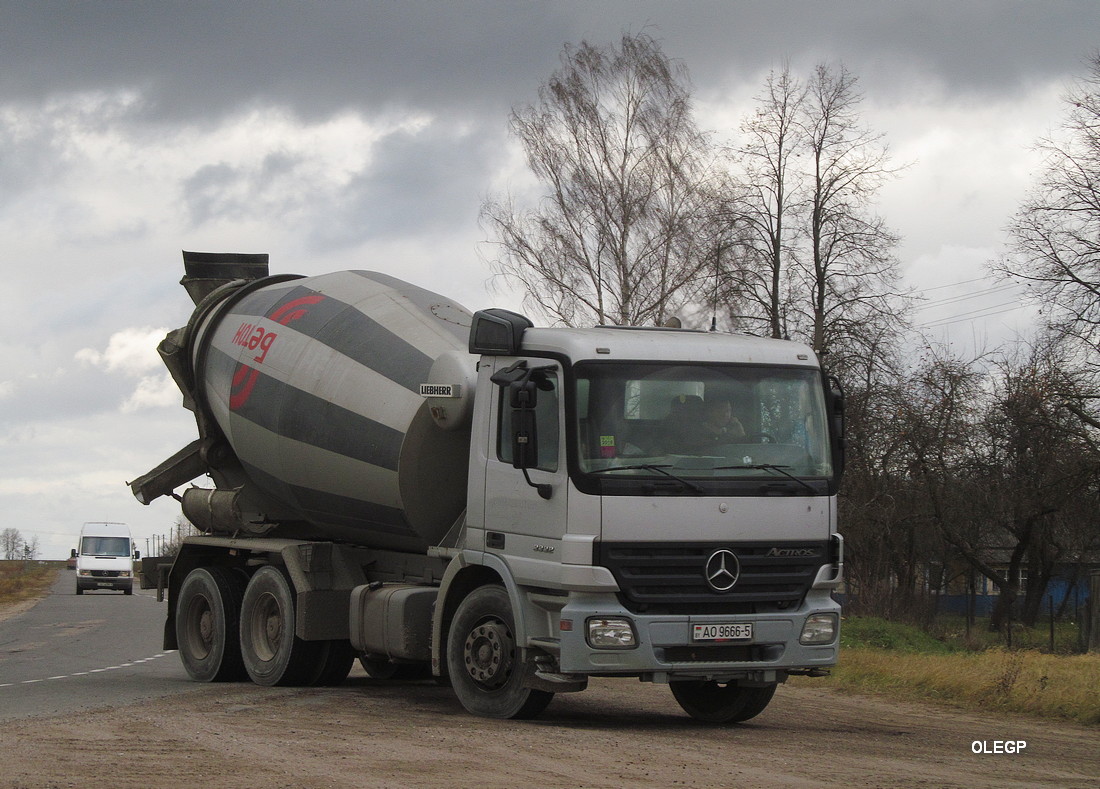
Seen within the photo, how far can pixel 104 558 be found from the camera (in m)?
45.8

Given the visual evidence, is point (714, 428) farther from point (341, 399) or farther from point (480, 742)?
point (341, 399)

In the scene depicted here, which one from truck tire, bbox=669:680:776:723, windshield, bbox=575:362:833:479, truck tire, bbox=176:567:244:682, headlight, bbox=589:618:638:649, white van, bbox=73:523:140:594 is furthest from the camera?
white van, bbox=73:523:140:594

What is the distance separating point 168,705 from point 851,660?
8.17 metres

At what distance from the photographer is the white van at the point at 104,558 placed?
4575cm

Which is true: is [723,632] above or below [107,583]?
above

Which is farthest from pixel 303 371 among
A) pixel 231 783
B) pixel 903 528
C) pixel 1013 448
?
pixel 903 528

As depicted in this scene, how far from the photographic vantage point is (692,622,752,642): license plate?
910 centimetres

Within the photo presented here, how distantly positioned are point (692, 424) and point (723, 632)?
144 cm

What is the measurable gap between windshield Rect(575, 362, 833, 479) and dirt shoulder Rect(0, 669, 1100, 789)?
6.12 feet

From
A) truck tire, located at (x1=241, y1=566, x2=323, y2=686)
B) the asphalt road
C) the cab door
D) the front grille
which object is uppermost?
the cab door

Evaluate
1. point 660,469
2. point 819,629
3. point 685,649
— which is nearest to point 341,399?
point 660,469

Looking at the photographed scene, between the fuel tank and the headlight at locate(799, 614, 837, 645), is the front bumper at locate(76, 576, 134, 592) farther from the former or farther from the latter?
the headlight at locate(799, 614, 837, 645)

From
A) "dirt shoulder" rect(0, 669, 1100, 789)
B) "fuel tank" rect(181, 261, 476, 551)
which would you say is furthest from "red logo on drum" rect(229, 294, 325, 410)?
"dirt shoulder" rect(0, 669, 1100, 789)

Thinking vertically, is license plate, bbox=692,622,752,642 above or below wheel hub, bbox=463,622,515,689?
above
